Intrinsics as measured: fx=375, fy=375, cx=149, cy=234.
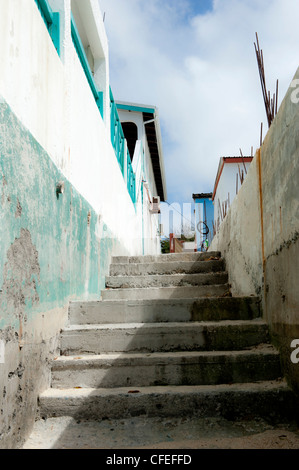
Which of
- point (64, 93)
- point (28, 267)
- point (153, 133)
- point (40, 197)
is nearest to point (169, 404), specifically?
point (28, 267)

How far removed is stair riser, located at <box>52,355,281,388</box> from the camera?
2.65m

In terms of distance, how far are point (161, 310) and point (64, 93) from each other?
2.09 meters

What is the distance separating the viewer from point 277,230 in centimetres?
258

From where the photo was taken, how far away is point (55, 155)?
2953 mm

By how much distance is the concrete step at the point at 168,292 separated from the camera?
4043 millimetres

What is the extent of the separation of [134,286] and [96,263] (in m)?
0.57

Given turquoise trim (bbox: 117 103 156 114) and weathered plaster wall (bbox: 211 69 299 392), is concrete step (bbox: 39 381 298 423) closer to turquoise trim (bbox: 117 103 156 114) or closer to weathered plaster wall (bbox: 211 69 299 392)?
weathered plaster wall (bbox: 211 69 299 392)

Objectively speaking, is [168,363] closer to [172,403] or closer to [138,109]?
[172,403]

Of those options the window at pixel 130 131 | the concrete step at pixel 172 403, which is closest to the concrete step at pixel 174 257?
the concrete step at pixel 172 403

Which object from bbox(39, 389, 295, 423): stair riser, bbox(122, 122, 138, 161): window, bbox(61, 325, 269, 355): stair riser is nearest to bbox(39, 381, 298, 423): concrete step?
bbox(39, 389, 295, 423): stair riser

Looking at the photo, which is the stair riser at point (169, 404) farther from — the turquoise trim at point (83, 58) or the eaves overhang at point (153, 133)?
the eaves overhang at point (153, 133)
